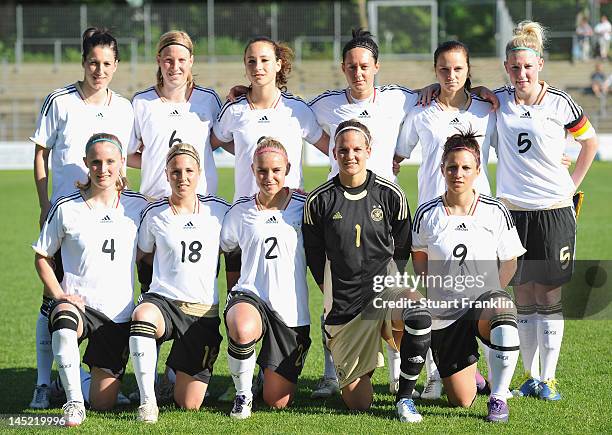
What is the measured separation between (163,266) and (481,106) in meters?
2.13

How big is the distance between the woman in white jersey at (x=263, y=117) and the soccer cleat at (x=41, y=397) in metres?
1.60

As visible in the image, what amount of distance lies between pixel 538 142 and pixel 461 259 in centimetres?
97

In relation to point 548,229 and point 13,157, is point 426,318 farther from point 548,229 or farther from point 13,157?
point 13,157

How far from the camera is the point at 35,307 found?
856 centimetres

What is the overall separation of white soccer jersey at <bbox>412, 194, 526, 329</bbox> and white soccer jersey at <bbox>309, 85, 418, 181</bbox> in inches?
22.9

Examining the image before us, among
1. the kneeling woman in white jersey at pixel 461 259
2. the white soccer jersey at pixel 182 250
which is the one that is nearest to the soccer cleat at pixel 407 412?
the kneeling woman in white jersey at pixel 461 259

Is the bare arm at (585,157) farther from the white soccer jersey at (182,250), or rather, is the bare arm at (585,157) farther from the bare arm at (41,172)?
the bare arm at (41,172)

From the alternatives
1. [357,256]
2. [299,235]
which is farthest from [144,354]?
[357,256]

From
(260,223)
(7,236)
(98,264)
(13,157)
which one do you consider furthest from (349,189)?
(13,157)

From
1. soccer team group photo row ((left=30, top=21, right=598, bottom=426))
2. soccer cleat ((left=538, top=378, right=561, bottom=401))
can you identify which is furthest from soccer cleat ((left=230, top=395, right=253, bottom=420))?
soccer cleat ((left=538, top=378, right=561, bottom=401))

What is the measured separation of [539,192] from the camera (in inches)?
225

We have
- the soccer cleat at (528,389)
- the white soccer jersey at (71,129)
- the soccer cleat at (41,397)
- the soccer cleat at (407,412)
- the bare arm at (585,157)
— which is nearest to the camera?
the soccer cleat at (407,412)

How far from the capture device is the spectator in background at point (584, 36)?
104 ft

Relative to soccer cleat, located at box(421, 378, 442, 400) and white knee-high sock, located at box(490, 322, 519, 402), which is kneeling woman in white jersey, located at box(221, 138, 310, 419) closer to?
soccer cleat, located at box(421, 378, 442, 400)
